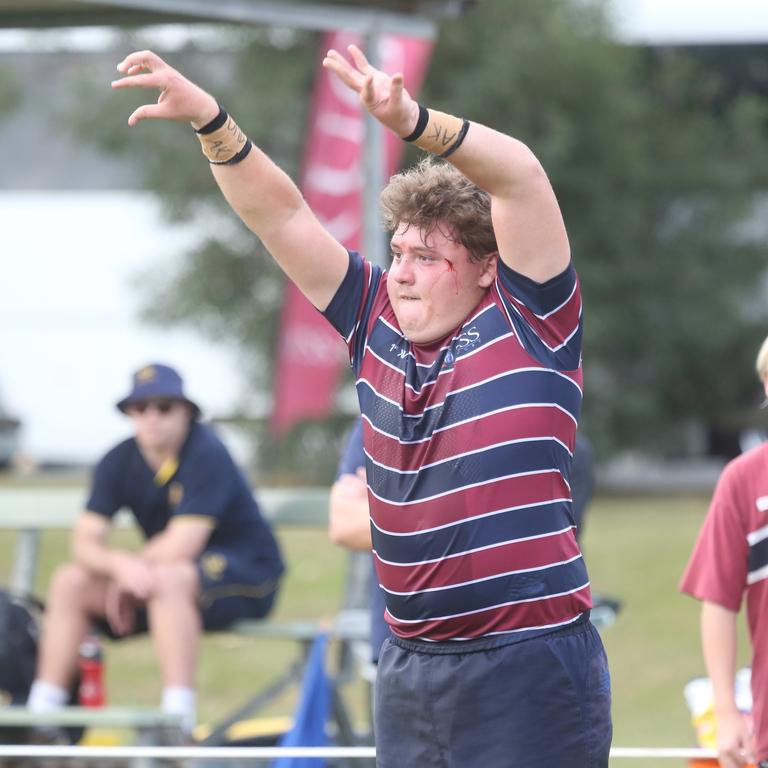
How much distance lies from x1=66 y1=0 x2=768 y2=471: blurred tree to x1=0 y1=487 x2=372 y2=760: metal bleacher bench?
41.4 ft

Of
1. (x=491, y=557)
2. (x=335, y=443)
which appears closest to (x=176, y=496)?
(x=491, y=557)

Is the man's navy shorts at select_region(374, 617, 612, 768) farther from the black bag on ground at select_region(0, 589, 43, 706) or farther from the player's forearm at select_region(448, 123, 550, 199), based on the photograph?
the black bag on ground at select_region(0, 589, 43, 706)

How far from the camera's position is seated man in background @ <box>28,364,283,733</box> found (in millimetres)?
4930

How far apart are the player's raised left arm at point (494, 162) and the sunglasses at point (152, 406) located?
122 inches

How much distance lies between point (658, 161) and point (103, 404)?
933 cm

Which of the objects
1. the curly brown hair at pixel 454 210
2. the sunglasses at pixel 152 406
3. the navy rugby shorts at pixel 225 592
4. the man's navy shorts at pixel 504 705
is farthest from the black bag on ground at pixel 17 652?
the curly brown hair at pixel 454 210

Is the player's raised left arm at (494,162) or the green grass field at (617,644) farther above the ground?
the player's raised left arm at (494,162)

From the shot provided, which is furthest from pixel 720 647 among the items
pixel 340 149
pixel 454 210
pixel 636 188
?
pixel 636 188

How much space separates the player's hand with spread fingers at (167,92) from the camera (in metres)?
2.31

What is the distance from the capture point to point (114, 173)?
22406mm

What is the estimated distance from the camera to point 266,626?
5.20 metres

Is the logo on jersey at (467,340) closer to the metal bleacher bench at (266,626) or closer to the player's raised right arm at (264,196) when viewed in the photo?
the player's raised right arm at (264,196)

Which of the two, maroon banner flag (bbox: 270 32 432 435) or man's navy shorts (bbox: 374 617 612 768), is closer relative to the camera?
man's navy shorts (bbox: 374 617 612 768)

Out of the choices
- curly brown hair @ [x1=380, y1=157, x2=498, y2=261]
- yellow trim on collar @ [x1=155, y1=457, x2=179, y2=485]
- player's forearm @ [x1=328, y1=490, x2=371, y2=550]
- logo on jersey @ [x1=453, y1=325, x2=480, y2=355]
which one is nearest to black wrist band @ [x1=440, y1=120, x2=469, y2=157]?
curly brown hair @ [x1=380, y1=157, x2=498, y2=261]
